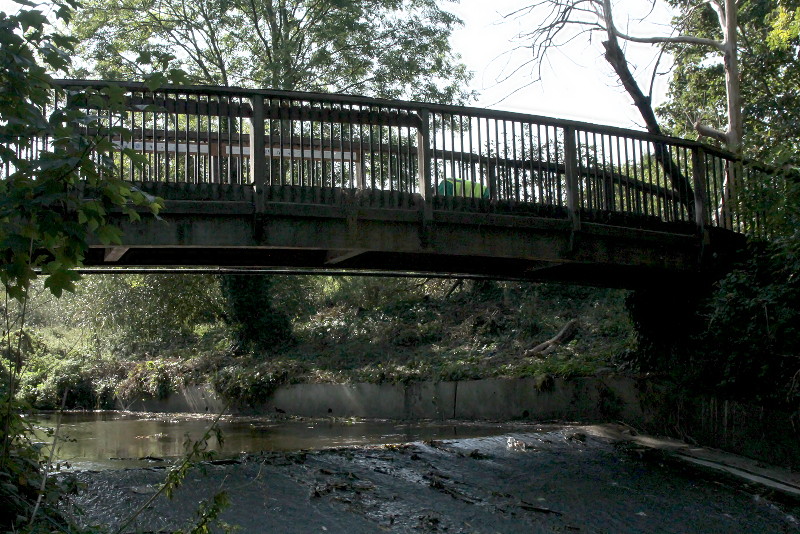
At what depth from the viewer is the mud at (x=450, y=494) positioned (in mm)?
7355

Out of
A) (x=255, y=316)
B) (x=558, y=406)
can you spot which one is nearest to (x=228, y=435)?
(x=558, y=406)

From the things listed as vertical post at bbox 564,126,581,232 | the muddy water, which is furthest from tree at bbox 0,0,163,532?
vertical post at bbox 564,126,581,232

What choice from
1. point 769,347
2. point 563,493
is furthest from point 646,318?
point 563,493

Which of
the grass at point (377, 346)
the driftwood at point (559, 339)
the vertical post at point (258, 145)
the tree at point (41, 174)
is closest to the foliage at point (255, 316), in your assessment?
the grass at point (377, 346)

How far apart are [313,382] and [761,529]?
1206 centimetres

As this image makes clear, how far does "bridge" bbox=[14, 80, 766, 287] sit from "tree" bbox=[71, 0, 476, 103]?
13697 mm

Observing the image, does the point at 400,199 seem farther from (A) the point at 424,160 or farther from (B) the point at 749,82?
(B) the point at 749,82

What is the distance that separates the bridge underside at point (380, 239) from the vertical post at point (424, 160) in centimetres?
13

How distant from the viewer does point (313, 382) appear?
18422 millimetres

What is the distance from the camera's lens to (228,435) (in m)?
14.7

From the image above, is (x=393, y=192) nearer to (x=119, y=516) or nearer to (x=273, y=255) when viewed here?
(x=273, y=255)

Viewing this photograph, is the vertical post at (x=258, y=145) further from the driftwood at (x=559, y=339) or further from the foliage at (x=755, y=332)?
the driftwood at (x=559, y=339)

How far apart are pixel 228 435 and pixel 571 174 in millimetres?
8057

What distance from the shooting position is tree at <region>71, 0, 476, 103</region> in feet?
78.6
